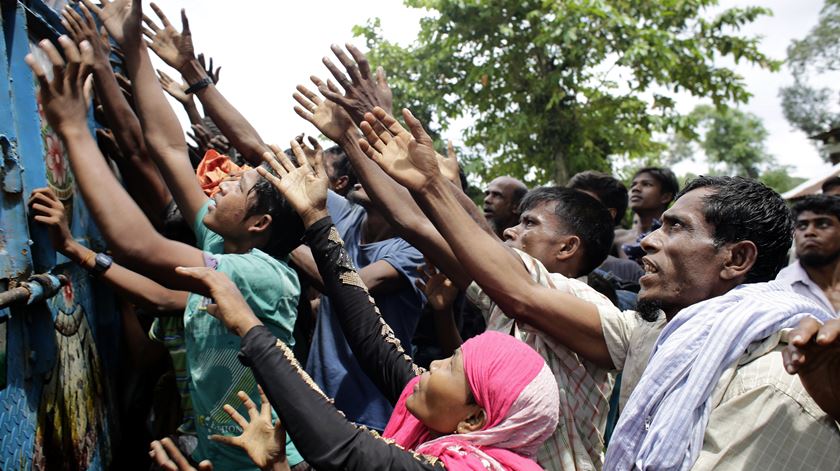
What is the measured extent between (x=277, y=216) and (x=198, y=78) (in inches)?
38.2

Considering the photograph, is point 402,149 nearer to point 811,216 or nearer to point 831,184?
point 811,216

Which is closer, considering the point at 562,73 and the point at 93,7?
the point at 93,7

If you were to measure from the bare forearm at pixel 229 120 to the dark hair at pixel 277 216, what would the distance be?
53cm

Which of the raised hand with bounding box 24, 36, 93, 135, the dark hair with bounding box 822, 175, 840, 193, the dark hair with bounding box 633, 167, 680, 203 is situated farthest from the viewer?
the dark hair with bounding box 822, 175, 840, 193

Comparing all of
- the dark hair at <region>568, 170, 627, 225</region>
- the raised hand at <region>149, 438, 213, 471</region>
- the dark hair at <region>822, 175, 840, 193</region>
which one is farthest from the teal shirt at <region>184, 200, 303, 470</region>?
the dark hair at <region>822, 175, 840, 193</region>

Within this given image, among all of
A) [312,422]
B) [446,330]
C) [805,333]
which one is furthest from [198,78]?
[805,333]

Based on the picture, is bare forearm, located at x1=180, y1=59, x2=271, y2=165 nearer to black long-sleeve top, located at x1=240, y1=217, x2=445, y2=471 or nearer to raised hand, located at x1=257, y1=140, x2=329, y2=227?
raised hand, located at x1=257, y1=140, x2=329, y2=227

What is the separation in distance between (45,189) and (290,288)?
0.85m

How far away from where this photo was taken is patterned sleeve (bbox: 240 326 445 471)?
5.57 ft

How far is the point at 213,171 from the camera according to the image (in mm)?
3188

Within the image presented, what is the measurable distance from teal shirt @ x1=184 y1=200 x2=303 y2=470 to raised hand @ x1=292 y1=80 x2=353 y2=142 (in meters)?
0.69

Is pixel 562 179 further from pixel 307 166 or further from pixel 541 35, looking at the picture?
pixel 307 166

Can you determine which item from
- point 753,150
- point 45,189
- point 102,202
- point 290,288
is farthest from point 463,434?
point 753,150

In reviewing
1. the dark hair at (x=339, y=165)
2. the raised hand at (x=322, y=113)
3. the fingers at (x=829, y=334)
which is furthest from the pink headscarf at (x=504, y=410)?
the dark hair at (x=339, y=165)
